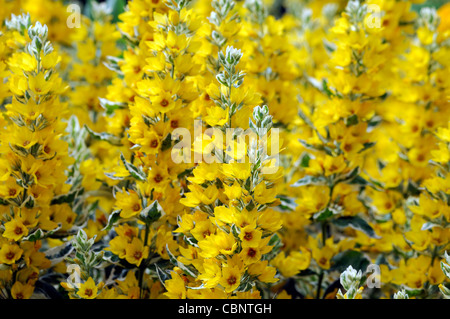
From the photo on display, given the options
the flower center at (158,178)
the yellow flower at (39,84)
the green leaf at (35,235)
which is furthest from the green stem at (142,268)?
the yellow flower at (39,84)

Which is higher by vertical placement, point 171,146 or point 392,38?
point 392,38

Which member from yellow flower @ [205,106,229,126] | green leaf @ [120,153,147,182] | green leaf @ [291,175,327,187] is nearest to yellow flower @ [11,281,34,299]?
green leaf @ [120,153,147,182]

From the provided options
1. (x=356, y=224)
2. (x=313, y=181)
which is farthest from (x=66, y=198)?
(x=356, y=224)

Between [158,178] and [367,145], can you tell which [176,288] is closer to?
[158,178]

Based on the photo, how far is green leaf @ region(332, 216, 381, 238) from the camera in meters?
1.29

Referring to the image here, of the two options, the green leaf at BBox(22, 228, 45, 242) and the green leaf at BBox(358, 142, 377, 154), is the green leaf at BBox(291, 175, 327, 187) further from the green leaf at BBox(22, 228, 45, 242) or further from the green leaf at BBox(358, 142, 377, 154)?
the green leaf at BBox(22, 228, 45, 242)

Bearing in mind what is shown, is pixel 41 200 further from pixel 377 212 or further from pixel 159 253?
pixel 377 212

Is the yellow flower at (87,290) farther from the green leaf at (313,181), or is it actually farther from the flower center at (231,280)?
the green leaf at (313,181)

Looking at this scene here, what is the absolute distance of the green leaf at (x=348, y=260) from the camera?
127cm

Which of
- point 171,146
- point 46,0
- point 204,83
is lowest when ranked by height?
point 171,146

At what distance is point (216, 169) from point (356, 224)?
1.58 feet

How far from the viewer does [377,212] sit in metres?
Result: 1.50

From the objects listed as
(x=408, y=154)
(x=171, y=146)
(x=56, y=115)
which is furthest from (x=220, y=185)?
(x=408, y=154)

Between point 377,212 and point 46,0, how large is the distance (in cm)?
145
